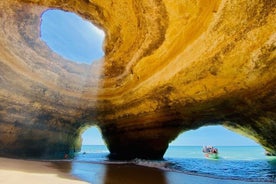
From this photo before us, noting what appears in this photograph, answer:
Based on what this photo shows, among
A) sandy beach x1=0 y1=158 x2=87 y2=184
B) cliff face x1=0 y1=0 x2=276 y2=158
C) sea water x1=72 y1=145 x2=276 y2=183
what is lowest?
sandy beach x1=0 y1=158 x2=87 y2=184

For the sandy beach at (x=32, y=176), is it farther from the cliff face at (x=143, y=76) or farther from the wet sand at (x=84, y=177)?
the cliff face at (x=143, y=76)

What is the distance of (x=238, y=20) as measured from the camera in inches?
183

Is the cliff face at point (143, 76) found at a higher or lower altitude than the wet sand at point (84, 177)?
higher

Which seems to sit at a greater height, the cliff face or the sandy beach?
the cliff face

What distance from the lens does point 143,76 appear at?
734 cm

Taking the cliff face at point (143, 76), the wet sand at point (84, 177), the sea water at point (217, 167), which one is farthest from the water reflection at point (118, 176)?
the cliff face at point (143, 76)

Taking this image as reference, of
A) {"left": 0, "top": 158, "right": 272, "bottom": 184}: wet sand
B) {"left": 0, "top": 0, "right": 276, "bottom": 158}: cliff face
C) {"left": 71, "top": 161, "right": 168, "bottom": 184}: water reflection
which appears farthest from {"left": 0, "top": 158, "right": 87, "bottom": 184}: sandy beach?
{"left": 0, "top": 0, "right": 276, "bottom": 158}: cliff face

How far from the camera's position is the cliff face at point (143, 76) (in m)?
4.98

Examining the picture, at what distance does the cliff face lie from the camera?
16.3 ft

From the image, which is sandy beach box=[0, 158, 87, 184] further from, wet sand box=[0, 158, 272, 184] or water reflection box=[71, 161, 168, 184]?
water reflection box=[71, 161, 168, 184]

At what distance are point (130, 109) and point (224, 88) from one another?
398cm

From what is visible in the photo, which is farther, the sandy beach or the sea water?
the sea water

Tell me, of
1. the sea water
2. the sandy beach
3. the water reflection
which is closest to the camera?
the sandy beach

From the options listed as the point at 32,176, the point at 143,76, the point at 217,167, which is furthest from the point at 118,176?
the point at 217,167
